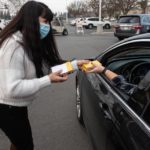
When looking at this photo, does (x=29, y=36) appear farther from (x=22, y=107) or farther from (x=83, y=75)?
(x=83, y=75)

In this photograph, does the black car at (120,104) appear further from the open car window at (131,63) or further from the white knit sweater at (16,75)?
the white knit sweater at (16,75)

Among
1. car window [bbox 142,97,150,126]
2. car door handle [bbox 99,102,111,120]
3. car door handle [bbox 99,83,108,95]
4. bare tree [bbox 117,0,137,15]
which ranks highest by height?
car window [bbox 142,97,150,126]

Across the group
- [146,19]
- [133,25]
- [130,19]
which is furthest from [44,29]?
[130,19]

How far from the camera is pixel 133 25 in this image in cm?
1834

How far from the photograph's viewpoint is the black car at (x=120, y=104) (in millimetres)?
2271

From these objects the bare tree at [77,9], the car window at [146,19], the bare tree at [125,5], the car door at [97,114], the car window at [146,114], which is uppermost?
the car window at [146,114]

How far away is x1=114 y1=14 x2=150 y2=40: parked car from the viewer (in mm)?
17953

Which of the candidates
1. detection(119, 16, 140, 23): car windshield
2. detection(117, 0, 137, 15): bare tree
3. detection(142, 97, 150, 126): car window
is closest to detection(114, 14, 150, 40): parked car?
detection(119, 16, 140, 23): car windshield

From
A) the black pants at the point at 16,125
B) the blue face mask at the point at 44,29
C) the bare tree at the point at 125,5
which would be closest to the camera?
the blue face mask at the point at 44,29

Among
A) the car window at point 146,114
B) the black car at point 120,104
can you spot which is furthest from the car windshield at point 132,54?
the car window at point 146,114

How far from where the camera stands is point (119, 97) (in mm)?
2840

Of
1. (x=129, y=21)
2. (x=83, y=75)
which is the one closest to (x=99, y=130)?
(x=83, y=75)

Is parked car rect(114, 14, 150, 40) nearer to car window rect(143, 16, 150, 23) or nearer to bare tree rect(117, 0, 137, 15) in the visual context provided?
car window rect(143, 16, 150, 23)

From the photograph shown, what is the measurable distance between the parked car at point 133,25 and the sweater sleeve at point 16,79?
15440 mm
